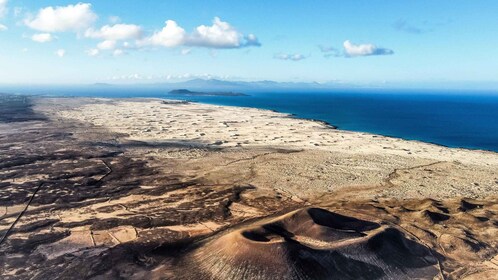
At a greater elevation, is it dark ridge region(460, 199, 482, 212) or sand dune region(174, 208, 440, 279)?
sand dune region(174, 208, 440, 279)

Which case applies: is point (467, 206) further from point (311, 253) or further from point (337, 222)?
point (311, 253)

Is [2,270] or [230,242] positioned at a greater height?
[230,242]

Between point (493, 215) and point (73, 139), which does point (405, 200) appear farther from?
point (73, 139)

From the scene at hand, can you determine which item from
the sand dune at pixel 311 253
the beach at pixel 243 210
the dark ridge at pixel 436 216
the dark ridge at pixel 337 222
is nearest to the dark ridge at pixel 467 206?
the beach at pixel 243 210

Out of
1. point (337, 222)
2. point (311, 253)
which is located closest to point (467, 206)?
point (337, 222)

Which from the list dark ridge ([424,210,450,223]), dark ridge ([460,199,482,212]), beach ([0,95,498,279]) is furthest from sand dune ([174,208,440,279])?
dark ridge ([460,199,482,212])

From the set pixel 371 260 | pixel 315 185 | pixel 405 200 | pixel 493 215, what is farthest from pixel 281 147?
pixel 371 260

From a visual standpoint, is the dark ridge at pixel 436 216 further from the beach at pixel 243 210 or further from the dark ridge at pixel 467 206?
the dark ridge at pixel 467 206

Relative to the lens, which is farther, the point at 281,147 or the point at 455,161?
the point at 281,147

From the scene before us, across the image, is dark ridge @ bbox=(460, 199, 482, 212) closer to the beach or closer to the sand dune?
the beach
